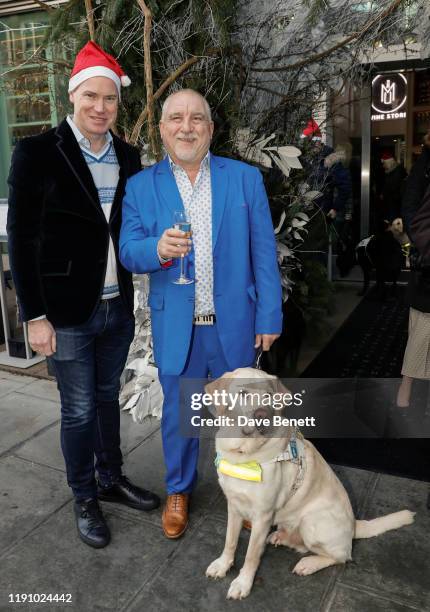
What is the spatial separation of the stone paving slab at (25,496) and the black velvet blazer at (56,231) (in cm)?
113

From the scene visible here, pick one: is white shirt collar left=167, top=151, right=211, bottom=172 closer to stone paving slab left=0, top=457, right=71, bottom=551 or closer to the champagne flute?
the champagne flute

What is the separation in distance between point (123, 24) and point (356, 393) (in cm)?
326

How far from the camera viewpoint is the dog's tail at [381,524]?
2.47 m

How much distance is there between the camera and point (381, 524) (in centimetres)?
249

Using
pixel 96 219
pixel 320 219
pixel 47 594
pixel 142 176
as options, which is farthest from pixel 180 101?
pixel 320 219

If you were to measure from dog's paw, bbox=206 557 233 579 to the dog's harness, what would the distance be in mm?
437

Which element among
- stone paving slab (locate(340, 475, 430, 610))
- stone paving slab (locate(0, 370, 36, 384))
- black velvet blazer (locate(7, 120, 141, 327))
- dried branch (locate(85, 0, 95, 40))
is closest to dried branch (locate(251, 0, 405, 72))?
dried branch (locate(85, 0, 95, 40))

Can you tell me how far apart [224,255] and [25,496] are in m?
1.81

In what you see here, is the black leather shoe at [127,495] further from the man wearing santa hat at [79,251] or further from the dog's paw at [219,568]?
the dog's paw at [219,568]

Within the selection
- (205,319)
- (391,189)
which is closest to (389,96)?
(391,189)

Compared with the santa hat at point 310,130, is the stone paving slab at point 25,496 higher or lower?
lower

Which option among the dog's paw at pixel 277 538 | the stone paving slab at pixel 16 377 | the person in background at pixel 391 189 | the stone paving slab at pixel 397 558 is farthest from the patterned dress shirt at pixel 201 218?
the person in background at pixel 391 189

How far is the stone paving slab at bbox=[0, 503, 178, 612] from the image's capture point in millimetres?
2289

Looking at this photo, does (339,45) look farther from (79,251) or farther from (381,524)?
(381,524)
